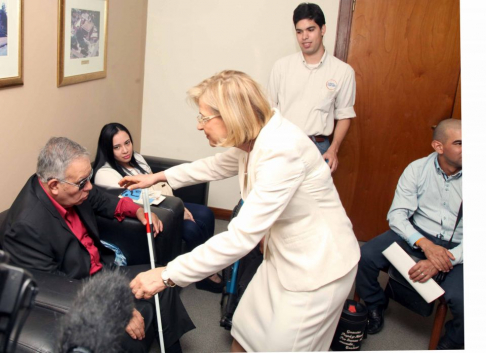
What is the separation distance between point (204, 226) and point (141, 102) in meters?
1.44

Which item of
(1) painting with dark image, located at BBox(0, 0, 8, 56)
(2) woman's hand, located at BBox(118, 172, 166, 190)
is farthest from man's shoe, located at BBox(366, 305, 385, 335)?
(1) painting with dark image, located at BBox(0, 0, 8, 56)

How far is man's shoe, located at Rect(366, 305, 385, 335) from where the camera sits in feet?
8.81

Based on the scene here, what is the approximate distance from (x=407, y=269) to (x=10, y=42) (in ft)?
7.42

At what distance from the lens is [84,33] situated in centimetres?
279

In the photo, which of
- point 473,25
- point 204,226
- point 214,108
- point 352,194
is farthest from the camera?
point 352,194

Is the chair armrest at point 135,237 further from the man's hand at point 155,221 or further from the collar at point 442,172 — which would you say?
the collar at point 442,172

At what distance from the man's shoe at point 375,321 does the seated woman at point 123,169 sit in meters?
0.92

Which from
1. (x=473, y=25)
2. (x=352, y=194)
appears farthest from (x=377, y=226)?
(x=473, y=25)

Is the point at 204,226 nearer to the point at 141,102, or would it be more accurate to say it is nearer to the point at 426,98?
the point at 141,102

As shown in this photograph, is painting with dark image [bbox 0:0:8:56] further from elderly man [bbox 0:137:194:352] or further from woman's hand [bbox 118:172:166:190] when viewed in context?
woman's hand [bbox 118:172:166:190]

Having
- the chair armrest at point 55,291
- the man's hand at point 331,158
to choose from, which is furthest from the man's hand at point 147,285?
the man's hand at point 331,158

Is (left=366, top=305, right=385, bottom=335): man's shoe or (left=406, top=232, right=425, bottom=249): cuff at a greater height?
(left=406, top=232, right=425, bottom=249): cuff

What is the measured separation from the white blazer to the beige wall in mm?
1241

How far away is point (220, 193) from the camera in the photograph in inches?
161
